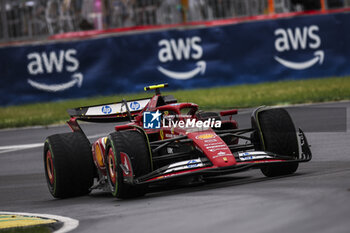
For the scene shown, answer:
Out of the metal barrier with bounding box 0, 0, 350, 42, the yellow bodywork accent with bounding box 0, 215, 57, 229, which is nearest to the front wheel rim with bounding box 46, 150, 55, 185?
the yellow bodywork accent with bounding box 0, 215, 57, 229

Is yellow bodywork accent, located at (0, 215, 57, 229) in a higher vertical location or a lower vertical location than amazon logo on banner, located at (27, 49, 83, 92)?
lower

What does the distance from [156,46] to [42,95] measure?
3386mm

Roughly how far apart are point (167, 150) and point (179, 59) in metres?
12.7

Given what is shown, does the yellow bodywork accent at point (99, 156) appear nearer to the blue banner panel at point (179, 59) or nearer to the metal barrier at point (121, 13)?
the blue banner panel at point (179, 59)

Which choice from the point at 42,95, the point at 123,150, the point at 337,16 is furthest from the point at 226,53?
the point at 123,150

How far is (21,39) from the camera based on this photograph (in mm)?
23078

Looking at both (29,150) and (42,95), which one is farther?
(42,95)

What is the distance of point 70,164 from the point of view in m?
10.3

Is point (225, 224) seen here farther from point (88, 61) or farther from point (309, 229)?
point (88, 61)

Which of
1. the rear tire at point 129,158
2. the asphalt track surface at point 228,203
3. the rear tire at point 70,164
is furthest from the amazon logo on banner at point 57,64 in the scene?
the rear tire at point 129,158

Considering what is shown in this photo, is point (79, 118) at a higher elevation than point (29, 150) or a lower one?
higher

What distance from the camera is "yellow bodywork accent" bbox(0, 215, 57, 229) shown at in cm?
804

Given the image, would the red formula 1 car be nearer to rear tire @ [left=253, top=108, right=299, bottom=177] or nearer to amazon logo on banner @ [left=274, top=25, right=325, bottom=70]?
rear tire @ [left=253, top=108, right=299, bottom=177]

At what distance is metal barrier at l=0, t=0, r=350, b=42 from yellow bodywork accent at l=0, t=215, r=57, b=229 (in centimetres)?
1443
